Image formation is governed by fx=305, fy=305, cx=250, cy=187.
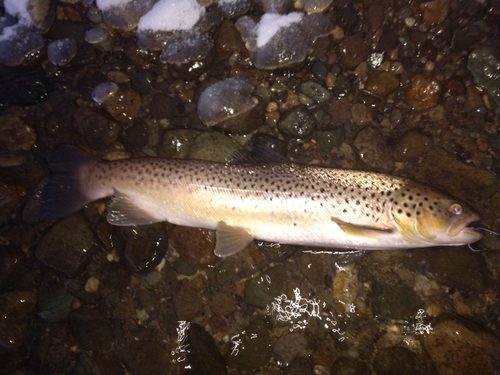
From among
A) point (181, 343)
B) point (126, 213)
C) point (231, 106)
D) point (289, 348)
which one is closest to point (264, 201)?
point (231, 106)

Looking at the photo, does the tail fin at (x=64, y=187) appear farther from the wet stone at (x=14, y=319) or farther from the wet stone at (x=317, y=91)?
the wet stone at (x=317, y=91)

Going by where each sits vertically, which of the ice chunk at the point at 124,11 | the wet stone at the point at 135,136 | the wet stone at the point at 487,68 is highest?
the ice chunk at the point at 124,11

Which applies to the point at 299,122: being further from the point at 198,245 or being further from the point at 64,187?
the point at 64,187

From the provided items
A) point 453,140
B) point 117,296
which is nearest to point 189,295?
point 117,296

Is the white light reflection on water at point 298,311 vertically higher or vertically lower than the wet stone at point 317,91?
lower

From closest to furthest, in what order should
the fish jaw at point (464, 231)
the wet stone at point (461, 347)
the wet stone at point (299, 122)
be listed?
1. the fish jaw at point (464, 231)
2. the wet stone at point (461, 347)
3. the wet stone at point (299, 122)

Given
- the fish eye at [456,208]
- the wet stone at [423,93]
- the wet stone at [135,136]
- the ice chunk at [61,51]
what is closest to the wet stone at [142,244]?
the wet stone at [135,136]
